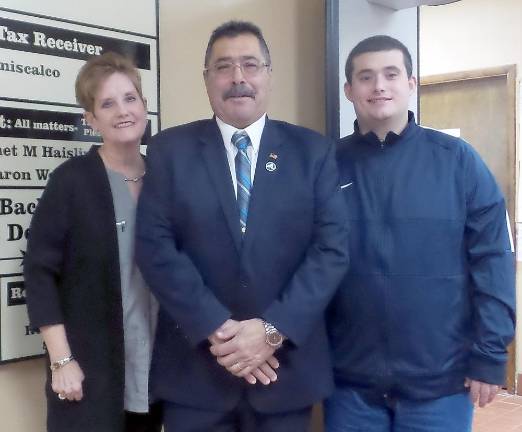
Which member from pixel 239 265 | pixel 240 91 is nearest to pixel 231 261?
pixel 239 265

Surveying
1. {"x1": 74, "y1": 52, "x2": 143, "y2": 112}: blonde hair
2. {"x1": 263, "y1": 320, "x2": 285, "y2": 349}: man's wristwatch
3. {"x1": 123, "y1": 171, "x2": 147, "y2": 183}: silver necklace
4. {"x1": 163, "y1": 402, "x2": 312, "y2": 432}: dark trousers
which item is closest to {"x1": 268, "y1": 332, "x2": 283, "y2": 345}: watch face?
{"x1": 263, "y1": 320, "x2": 285, "y2": 349}: man's wristwatch

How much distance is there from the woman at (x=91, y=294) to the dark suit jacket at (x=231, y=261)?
11 centimetres

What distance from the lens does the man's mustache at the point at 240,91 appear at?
1554 mm

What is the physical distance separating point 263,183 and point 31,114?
742 mm

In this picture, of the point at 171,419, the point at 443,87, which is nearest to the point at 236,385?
the point at 171,419

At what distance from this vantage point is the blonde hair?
1.65 metres

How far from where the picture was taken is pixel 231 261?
1479 millimetres

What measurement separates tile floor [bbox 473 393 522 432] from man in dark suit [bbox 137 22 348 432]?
246cm

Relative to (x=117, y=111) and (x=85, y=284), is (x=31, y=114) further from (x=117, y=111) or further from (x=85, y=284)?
(x=85, y=284)

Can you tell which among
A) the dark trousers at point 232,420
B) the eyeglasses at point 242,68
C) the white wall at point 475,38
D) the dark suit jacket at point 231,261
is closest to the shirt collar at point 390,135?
the dark suit jacket at point 231,261

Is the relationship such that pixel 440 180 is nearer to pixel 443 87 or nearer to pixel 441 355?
pixel 441 355

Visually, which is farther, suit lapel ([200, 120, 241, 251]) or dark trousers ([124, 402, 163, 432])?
dark trousers ([124, 402, 163, 432])

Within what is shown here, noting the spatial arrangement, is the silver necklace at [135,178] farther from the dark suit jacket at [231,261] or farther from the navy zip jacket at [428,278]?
the navy zip jacket at [428,278]

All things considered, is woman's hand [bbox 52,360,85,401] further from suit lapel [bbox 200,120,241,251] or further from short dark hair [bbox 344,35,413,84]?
short dark hair [bbox 344,35,413,84]
